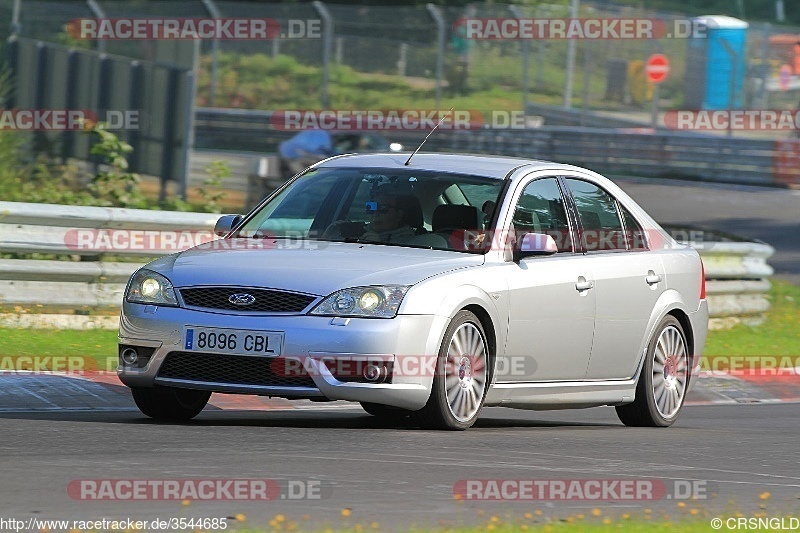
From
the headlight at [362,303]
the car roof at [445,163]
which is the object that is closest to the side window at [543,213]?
the car roof at [445,163]

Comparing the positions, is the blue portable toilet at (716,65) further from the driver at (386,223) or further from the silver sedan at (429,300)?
the driver at (386,223)

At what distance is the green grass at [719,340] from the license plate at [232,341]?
8.61ft

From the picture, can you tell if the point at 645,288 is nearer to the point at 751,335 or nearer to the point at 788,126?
the point at 751,335

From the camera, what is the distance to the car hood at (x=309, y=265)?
899 cm

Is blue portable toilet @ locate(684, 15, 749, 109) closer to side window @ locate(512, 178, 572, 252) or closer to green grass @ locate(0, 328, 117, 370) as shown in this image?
green grass @ locate(0, 328, 117, 370)

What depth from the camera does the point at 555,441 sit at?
960 centimetres

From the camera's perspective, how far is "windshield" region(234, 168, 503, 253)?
32.7 ft

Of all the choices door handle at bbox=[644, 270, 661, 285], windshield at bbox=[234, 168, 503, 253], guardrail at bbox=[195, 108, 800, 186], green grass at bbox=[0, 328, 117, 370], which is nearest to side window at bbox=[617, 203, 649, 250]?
door handle at bbox=[644, 270, 661, 285]

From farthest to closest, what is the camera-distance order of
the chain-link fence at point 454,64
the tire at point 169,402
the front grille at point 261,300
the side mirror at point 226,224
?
the chain-link fence at point 454,64 < the side mirror at point 226,224 < the tire at point 169,402 < the front grille at point 261,300

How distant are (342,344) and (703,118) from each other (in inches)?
1184

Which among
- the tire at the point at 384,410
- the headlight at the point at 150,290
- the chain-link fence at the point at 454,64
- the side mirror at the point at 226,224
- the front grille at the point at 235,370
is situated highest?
the chain-link fence at the point at 454,64

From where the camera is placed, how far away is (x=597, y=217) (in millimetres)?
11055

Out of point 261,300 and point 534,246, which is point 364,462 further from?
point 534,246

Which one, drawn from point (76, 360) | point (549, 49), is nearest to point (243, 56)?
point (549, 49)
